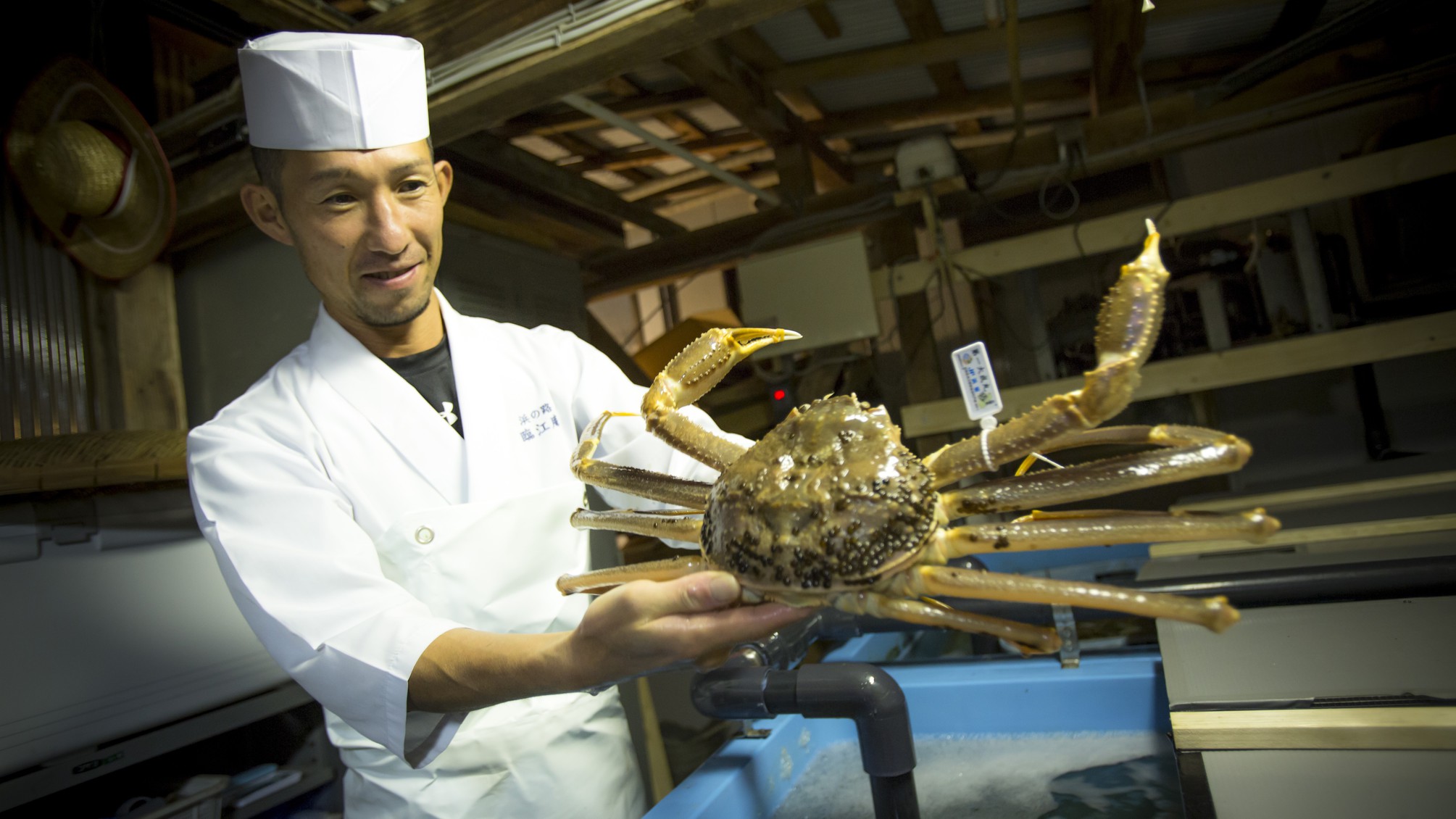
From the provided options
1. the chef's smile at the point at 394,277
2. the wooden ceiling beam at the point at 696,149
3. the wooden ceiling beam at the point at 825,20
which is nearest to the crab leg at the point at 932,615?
the chef's smile at the point at 394,277

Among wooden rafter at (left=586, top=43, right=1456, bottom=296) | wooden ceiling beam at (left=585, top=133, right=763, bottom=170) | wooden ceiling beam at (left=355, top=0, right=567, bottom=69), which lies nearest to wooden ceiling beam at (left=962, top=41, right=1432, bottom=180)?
wooden rafter at (left=586, top=43, right=1456, bottom=296)

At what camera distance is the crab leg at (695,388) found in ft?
3.47

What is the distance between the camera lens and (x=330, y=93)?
4.18 feet

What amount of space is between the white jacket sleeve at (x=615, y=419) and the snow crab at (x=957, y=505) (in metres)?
0.50

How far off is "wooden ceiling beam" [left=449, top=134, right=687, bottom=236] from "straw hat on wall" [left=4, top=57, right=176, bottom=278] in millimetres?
791

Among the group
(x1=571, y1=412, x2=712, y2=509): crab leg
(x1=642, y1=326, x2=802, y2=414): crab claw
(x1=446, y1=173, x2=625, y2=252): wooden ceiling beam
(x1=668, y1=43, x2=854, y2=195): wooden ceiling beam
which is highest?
(x1=668, y1=43, x2=854, y2=195): wooden ceiling beam

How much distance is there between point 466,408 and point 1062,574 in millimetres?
1778

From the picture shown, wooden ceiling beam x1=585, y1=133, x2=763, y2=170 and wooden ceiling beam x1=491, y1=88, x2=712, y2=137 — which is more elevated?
wooden ceiling beam x1=585, y1=133, x2=763, y2=170

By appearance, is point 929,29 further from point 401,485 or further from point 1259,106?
point 401,485

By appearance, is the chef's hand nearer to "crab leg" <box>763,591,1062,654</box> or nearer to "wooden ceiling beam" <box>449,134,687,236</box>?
"crab leg" <box>763,591,1062,654</box>

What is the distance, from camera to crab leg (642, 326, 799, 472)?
41.6 inches

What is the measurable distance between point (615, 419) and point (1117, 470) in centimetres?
96

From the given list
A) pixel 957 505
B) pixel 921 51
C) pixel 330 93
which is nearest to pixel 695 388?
pixel 957 505

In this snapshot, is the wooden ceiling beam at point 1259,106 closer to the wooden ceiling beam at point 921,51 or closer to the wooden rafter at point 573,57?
the wooden ceiling beam at point 921,51
